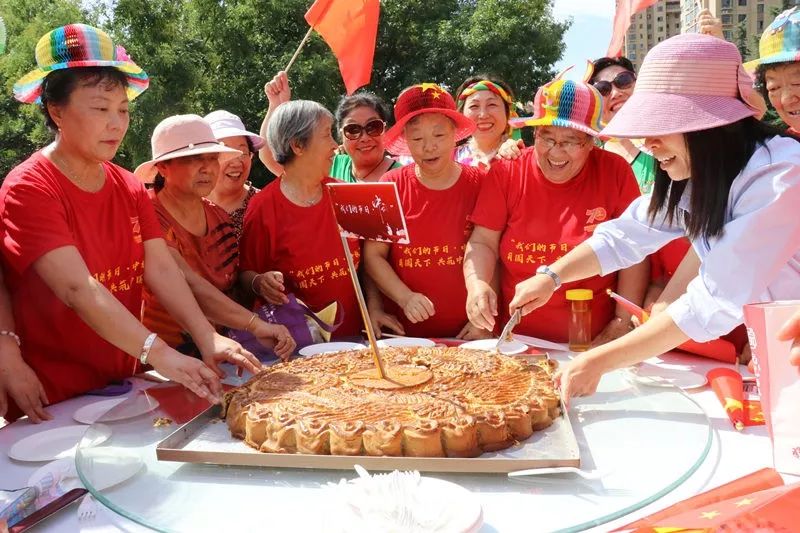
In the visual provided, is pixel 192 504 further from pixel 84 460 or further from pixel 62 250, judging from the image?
pixel 62 250

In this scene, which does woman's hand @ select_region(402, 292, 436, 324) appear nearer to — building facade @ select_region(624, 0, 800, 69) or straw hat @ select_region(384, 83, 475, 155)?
straw hat @ select_region(384, 83, 475, 155)

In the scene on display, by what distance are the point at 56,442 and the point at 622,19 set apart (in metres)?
4.44

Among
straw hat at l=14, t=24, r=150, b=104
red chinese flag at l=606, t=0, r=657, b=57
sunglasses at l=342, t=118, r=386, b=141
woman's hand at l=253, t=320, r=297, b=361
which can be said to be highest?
red chinese flag at l=606, t=0, r=657, b=57

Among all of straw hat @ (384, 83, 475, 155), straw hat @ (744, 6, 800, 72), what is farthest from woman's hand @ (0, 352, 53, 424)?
straw hat @ (744, 6, 800, 72)

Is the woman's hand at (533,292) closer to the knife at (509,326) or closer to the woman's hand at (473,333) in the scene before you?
the knife at (509,326)

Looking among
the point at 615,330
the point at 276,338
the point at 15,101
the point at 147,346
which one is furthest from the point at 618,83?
the point at 15,101

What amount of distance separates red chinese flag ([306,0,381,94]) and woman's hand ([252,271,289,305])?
5.38 ft

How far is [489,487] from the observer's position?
1.58 metres

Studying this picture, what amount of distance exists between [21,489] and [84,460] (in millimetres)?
150

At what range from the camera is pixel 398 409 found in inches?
74.0

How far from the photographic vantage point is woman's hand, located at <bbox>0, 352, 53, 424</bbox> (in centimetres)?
216

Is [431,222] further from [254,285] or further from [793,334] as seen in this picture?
[793,334]

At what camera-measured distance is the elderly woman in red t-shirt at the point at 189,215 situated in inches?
115

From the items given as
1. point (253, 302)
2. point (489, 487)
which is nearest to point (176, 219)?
point (253, 302)
